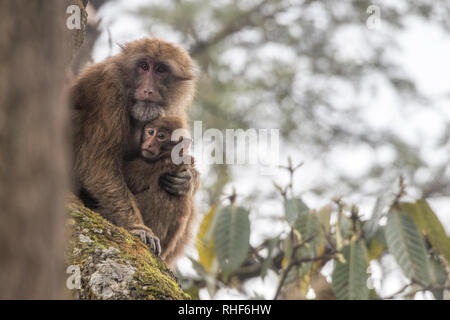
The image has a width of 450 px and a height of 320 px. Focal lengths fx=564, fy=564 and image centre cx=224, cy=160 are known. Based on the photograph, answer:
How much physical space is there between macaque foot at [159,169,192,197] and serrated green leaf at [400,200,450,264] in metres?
1.94

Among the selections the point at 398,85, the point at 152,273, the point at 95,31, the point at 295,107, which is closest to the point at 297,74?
the point at 295,107

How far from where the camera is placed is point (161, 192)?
4812mm

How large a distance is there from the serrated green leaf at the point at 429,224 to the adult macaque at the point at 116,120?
2.01 metres

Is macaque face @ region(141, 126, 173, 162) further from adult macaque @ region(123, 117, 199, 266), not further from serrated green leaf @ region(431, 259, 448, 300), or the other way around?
serrated green leaf @ region(431, 259, 448, 300)

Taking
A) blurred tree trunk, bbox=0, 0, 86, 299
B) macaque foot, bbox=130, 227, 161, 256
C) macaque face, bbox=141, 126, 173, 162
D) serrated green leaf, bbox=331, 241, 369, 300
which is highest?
macaque face, bbox=141, 126, 173, 162

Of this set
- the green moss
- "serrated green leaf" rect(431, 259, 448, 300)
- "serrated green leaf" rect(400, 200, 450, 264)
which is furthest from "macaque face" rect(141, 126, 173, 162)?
"serrated green leaf" rect(431, 259, 448, 300)

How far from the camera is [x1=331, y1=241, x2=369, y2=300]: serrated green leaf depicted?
4.71 metres

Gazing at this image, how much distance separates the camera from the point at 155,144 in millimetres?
4922

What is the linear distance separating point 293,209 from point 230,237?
0.66m

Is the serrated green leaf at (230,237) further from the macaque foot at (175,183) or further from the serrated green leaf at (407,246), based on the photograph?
the serrated green leaf at (407,246)

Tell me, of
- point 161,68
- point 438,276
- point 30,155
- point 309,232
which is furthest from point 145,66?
point 30,155

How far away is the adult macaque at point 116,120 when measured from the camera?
4621mm
